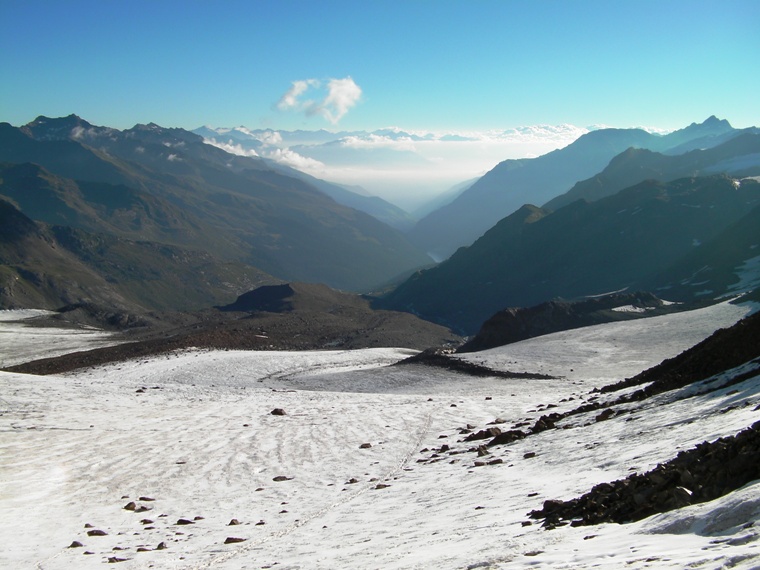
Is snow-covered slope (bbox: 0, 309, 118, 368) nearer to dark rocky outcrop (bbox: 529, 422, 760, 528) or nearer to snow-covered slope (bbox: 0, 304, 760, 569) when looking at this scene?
snow-covered slope (bbox: 0, 304, 760, 569)

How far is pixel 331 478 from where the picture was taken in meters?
17.9

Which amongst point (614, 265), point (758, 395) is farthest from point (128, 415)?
point (614, 265)

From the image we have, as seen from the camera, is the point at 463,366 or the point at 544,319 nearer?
the point at 463,366

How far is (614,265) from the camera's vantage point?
15800 centimetres

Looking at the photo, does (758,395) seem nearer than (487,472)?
Yes

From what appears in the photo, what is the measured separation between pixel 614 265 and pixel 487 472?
154 metres

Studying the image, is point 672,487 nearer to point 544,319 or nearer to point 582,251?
point 544,319

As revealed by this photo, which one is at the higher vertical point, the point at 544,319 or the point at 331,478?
the point at 544,319

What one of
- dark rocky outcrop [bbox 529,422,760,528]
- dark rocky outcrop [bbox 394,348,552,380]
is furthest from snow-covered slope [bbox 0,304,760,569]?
dark rocky outcrop [bbox 394,348,552,380]

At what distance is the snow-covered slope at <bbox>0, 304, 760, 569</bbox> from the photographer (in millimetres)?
8617

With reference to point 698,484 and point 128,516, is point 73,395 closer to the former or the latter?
point 128,516

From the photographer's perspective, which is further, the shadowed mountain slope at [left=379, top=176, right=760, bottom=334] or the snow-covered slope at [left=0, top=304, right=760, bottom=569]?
the shadowed mountain slope at [left=379, top=176, right=760, bottom=334]

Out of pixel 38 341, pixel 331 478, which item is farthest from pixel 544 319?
pixel 38 341

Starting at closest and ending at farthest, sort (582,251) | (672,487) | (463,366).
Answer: (672,487), (463,366), (582,251)
